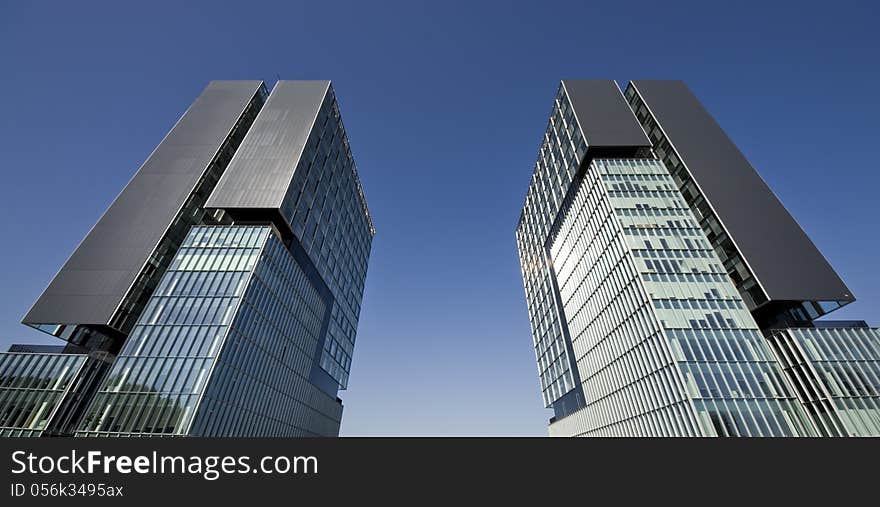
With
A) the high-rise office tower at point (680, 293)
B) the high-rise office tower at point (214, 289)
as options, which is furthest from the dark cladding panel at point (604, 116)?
the high-rise office tower at point (214, 289)

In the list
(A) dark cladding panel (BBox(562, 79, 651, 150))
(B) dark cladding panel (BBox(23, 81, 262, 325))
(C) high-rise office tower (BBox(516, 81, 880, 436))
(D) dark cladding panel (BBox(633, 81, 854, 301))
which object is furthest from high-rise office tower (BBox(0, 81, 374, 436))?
(D) dark cladding panel (BBox(633, 81, 854, 301))

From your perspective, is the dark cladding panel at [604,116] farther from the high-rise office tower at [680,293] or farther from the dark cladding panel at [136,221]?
the dark cladding panel at [136,221]

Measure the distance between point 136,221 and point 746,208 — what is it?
284ft

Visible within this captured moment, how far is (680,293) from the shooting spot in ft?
158

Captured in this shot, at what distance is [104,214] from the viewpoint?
5475cm

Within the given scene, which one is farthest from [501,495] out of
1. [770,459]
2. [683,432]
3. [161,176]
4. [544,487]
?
[161,176]

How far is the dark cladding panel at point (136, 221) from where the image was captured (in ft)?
153

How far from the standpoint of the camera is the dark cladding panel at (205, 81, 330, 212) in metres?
58.0

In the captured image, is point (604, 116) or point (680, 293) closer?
point (680, 293)

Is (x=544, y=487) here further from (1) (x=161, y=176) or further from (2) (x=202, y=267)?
(1) (x=161, y=176)

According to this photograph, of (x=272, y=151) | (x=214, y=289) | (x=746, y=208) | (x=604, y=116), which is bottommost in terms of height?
(x=214, y=289)

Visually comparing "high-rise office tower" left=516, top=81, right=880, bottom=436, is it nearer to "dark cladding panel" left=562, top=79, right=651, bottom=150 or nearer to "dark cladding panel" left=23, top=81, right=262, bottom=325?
"dark cladding panel" left=562, top=79, right=651, bottom=150

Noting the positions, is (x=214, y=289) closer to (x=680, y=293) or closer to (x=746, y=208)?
(x=680, y=293)

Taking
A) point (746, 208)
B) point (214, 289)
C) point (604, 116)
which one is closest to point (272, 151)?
point (214, 289)
